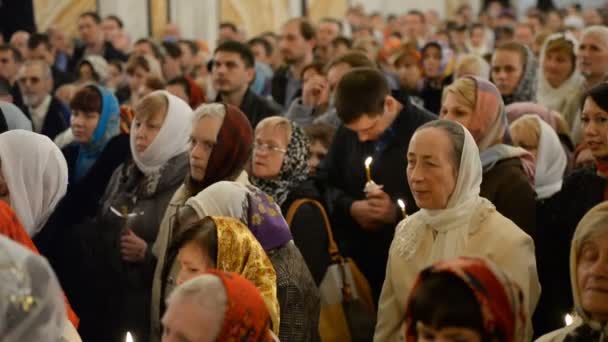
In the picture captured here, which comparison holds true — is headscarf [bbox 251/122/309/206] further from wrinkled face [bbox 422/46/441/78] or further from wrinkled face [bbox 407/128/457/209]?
wrinkled face [bbox 422/46/441/78]

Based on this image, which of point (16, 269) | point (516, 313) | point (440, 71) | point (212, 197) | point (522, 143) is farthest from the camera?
point (440, 71)

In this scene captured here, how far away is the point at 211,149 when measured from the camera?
511cm

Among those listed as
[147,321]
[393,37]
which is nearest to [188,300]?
[147,321]

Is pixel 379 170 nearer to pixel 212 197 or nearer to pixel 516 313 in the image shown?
pixel 212 197

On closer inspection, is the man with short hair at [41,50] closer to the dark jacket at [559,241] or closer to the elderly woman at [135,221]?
the elderly woman at [135,221]

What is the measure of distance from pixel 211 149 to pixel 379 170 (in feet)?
3.25

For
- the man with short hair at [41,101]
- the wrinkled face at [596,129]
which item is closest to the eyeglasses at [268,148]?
the wrinkled face at [596,129]

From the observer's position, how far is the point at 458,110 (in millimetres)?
5297

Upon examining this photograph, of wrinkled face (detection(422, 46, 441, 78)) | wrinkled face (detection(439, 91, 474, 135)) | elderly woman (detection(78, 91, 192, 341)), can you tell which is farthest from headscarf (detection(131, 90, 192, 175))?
wrinkled face (detection(422, 46, 441, 78))

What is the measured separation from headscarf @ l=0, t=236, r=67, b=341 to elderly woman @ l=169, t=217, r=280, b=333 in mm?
1046

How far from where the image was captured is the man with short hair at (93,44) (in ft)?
41.7

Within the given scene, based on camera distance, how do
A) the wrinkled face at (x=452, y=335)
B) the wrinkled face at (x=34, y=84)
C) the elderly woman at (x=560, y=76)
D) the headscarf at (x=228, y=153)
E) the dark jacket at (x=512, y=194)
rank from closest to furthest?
1. the wrinkled face at (x=452, y=335)
2. the dark jacket at (x=512, y=194)
3. the headscarf at (x=228, y=153)
4. the elderly woman at (x=560, y=76)
5. the wrinkled face at (x=34, y=84)

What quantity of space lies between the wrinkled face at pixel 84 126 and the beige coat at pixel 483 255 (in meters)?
3.02

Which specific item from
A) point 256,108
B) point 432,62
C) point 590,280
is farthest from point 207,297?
point 432,62
